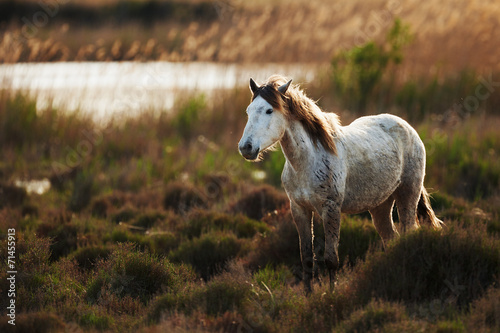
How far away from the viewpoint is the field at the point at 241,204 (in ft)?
16.6

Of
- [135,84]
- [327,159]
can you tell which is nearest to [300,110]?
[327,159]

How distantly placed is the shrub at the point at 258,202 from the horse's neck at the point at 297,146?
3.54 metres

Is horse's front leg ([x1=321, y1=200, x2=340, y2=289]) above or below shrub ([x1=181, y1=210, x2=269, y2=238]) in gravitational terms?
above

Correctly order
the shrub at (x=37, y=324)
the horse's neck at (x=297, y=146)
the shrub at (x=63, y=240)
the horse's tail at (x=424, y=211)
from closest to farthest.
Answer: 1. the shrub at (x=37, y=324)
2. the horse's neck at (x=297, y=146)
3. the horse's tail at (x=424, y=211)
4. the shrub at (x=63, y=240)

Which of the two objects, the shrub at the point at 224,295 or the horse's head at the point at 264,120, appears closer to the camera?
the horse's head at the point at 264,120

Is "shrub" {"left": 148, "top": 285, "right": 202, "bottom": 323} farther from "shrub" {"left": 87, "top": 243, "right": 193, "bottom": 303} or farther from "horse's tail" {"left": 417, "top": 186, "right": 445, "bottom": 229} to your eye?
"horse's tail" {"left": 417, "top": 186, "right": 445, "bottom": 229}

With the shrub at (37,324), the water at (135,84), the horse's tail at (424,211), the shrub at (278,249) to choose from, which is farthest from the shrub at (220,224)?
the water at (135,84)

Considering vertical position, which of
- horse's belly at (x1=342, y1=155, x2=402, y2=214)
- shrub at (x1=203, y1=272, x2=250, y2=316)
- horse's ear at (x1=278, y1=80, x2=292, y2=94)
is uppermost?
horse's ear at (x1=278, y1=80, x2=292, y2=94)

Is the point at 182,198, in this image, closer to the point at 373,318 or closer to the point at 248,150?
the point at 248,150

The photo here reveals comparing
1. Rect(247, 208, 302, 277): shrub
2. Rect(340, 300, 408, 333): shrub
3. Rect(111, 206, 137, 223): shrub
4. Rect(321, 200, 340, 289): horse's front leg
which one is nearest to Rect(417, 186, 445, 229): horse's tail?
Rect(247, 208, 302, 277): shrub

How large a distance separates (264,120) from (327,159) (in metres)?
0.72

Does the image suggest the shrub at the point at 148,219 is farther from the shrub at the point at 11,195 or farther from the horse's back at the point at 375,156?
the horse's back at the point at 375,156

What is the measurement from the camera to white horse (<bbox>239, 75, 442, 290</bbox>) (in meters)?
4.96

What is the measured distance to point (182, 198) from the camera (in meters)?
9.44
